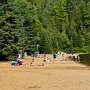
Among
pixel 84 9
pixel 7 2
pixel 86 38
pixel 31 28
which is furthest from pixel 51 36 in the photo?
pixel 7 2

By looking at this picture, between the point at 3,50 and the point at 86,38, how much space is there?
80.4 metres

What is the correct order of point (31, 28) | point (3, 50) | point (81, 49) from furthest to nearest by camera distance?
1. point (81, 49)
2. point (31, 28)
3. point (3, 50)

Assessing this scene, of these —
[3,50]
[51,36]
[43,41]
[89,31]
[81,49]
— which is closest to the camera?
[3,50]

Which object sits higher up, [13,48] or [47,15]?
[47,15]

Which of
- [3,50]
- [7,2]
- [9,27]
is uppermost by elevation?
[7,2]

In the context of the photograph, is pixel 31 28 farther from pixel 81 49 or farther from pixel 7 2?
pixel 81 49

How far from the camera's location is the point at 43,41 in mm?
87500

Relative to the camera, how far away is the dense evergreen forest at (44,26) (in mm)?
46438

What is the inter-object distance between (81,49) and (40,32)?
2639 cm

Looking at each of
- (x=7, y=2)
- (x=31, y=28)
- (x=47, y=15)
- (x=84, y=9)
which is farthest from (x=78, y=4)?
(x=7, y=2)

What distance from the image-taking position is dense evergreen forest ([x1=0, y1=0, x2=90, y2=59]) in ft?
152

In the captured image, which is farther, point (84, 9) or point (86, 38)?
point (84, 9)

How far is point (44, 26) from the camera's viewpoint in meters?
106

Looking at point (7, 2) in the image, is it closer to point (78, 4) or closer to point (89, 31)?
point (89, 31)
